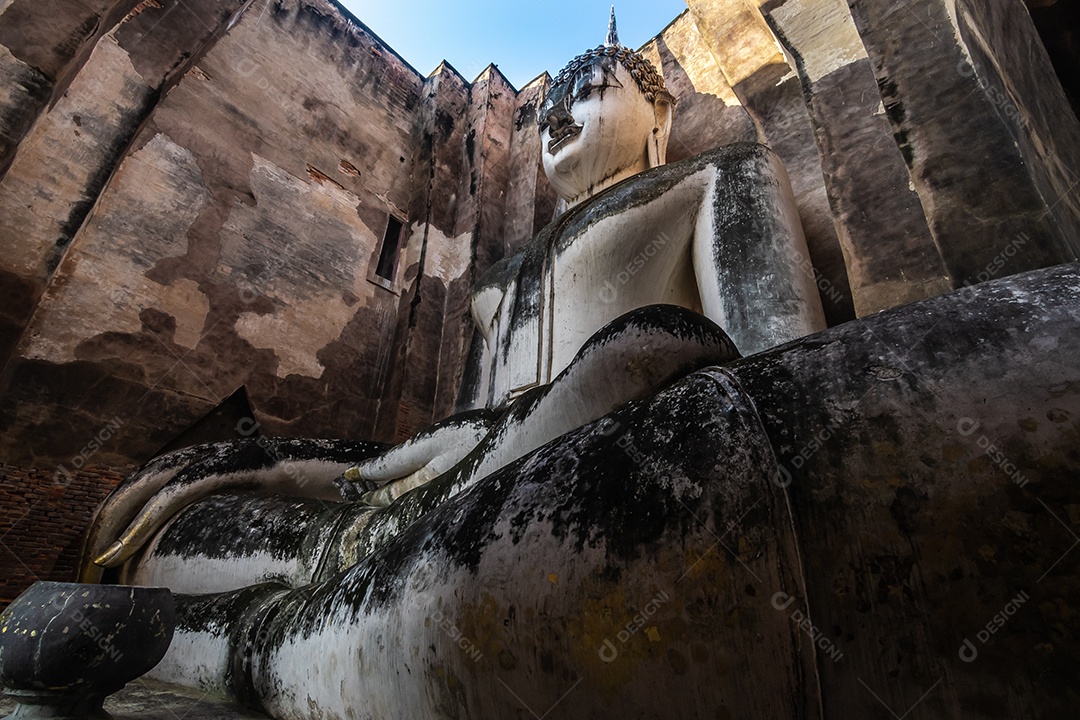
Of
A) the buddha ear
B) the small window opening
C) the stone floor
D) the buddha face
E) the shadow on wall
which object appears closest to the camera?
the stone floor

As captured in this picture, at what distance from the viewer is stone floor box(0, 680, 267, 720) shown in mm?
1255

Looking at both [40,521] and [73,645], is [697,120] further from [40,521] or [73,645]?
[40,521]

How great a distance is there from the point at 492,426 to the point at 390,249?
446cm

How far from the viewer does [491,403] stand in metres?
3.10

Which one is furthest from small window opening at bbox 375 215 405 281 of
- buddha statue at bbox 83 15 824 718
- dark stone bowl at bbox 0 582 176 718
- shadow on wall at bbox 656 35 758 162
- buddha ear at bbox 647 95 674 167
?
dark stone bowl at bbox 0 582 176 718

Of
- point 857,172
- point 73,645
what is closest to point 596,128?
point 857,172

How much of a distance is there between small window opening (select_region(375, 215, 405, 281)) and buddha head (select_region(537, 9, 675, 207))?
296cm

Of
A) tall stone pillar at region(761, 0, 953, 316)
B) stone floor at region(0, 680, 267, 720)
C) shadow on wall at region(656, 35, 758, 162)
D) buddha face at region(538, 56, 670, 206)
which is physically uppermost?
shadow on wall at region(656, 35, 758, 162)

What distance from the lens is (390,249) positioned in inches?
239

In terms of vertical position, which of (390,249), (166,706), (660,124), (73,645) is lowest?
(166,706)

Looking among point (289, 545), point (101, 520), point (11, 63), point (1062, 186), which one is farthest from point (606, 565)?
point (11, 63)

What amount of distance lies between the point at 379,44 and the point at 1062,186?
6.59m

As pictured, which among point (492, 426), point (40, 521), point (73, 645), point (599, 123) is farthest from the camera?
point (40, 521)

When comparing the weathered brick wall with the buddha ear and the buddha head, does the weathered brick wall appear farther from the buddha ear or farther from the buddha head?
the buddha ear
